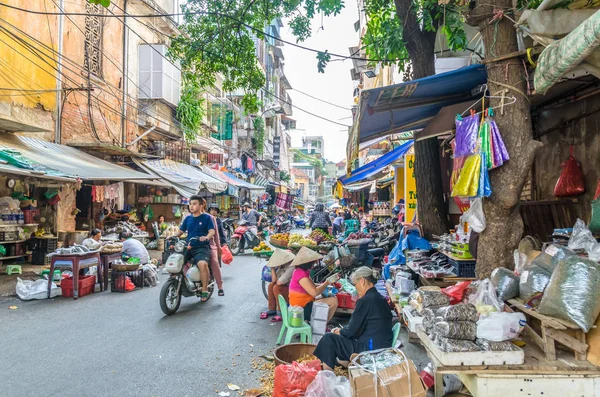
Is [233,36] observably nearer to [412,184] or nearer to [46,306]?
[412,184]

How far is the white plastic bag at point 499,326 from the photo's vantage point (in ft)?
10.0

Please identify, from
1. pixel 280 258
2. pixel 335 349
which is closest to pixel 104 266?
pixel 280 258

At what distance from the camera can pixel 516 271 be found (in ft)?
Result: 13.2

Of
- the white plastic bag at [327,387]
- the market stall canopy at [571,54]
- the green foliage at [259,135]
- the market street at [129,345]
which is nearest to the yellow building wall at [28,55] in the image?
the market street at [129,345]

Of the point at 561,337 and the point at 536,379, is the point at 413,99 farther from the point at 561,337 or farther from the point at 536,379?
the point at 536,379

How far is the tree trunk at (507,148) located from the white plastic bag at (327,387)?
5.98 ft

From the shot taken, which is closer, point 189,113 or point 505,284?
point 505,284

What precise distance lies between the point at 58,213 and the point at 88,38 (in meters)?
6.01

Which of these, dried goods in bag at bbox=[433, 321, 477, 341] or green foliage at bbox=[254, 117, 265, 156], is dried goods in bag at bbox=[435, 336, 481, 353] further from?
green foliage at bbox=[254, 117, 265, 156]

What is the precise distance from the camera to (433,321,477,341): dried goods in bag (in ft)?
10.1

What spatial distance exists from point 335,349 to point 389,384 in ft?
3.53

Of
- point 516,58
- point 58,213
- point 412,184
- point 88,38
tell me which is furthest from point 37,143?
point 516,58

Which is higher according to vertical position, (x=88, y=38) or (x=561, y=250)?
(x=88, y=38)

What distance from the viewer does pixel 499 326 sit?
3066 mm
